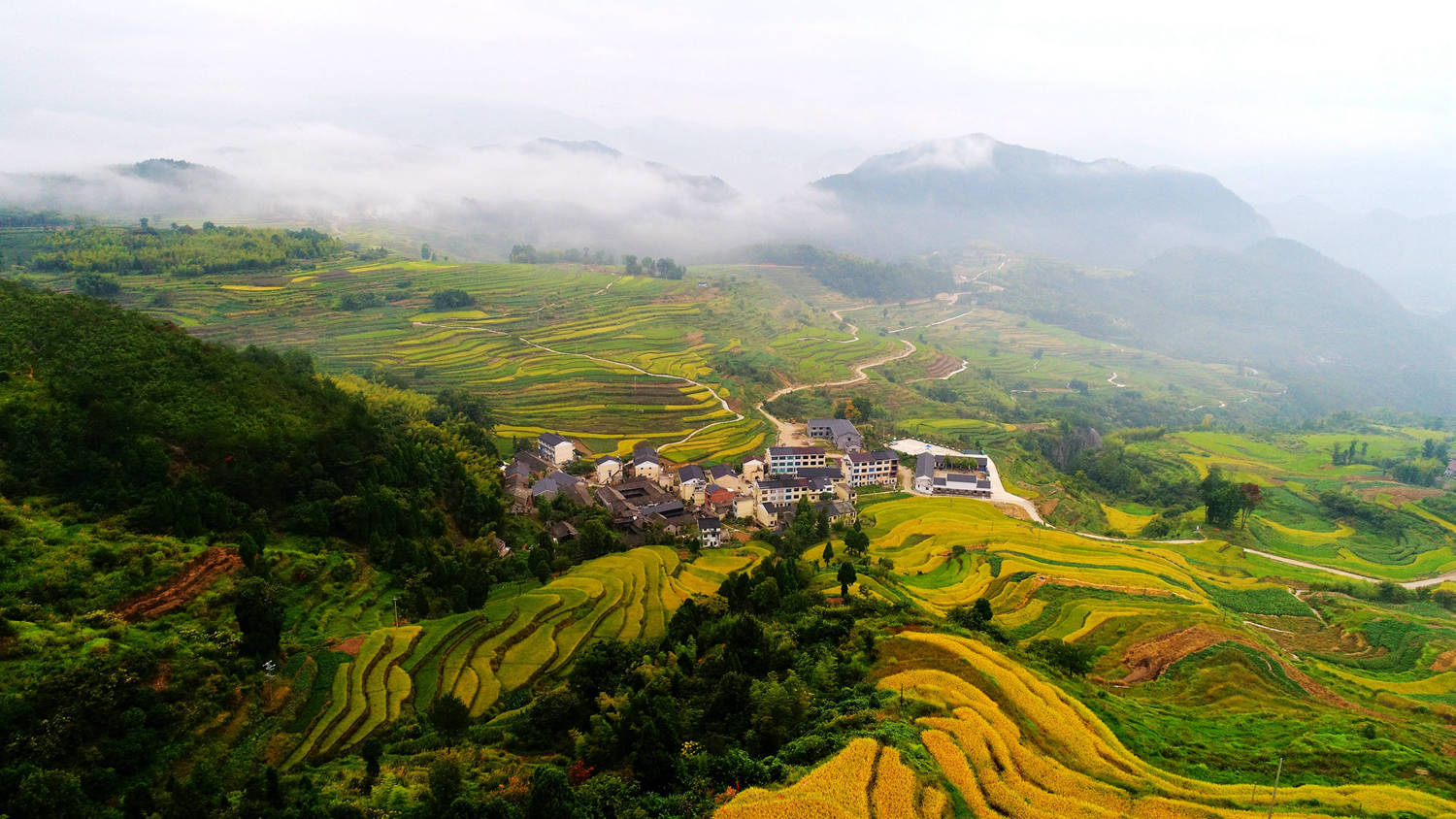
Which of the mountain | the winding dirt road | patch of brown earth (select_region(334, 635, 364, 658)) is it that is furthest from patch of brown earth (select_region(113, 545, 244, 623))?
the mountain

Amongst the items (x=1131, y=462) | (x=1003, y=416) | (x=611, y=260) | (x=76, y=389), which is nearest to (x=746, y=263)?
(x=611, y=260)

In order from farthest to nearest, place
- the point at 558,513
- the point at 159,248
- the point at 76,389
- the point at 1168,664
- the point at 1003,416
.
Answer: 1. the point at 1003,416
2. the point at 159,248
3. the point at 558,513
4. the point at 76,389
5. the point at 1168,664

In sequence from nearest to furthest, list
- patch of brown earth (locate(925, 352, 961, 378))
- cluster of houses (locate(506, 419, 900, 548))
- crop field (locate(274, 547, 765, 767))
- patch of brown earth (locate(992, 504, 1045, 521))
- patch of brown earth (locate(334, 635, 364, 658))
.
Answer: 1. crop field (locate(274, 547, 765, 767))
2. patch of brown earth (locate(334, 635, 364, 658))
3. cluster of houses (locate(506, 419, 900, 548))
4. patch of brown earth (locate(992, 504, 1045, 521))
5. patch of brown earth (locate(925, 352, 961, 378))

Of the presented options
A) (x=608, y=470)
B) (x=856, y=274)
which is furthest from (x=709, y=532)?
(x=856, y=274)

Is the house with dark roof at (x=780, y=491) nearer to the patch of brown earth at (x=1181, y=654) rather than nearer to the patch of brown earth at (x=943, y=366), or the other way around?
the patch of brown earth at (x=1181, y=654)

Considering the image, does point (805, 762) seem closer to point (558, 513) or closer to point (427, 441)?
point (558, 513)

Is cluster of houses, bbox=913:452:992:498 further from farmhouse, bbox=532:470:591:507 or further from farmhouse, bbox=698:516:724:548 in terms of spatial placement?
farmhouse, bbox=532:470:591:507

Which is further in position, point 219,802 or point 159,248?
point 159,248
